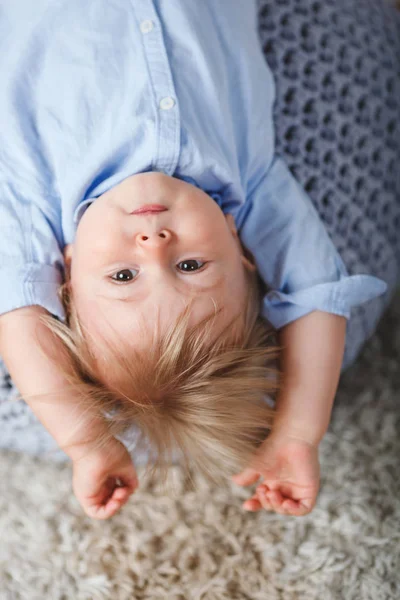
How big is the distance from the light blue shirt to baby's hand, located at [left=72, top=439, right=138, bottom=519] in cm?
19

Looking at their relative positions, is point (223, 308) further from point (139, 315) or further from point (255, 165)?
point (255, 165)

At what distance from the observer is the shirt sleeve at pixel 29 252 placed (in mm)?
886

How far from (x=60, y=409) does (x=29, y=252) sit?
8.4 inches

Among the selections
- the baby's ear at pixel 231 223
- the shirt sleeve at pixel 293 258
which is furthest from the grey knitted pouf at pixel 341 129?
the baby's ear at pixel 231 223

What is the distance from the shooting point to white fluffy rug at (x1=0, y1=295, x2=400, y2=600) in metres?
0.97

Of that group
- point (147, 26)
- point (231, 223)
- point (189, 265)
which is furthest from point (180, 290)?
point (147, 26)

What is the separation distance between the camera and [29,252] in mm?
914

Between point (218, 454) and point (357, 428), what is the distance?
1.13 ft

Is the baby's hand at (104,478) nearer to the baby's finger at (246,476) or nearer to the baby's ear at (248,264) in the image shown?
the baby's finger at (246,476)

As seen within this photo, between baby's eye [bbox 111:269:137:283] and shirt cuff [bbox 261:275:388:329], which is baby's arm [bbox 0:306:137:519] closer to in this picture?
baby's eye [bbox 111:269:137:283]

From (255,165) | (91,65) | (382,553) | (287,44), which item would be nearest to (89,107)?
(91,65)

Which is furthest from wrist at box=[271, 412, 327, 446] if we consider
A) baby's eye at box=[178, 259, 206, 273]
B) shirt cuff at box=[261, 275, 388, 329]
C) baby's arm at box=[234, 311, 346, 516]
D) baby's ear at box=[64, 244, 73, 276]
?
baby's ear at box=[64, 244, 73, 276]

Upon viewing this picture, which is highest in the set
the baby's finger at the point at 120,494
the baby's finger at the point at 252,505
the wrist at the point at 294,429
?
the baby's finger at the point at 120,494

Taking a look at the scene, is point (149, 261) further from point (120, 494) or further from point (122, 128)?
point (120, 494)
